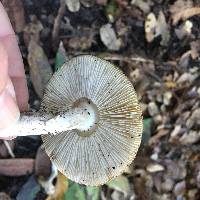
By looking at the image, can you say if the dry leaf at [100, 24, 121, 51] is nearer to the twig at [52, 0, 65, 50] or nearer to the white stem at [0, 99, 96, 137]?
the twig at [52, 0, 65, 50]

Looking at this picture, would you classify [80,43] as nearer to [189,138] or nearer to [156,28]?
[156,28]

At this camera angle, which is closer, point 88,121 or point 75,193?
point 88,121

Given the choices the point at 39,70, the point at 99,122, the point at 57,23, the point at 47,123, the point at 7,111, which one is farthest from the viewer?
the point at 57,23

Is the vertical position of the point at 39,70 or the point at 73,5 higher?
the point at 73,5

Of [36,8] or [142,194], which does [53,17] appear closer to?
[36,8]

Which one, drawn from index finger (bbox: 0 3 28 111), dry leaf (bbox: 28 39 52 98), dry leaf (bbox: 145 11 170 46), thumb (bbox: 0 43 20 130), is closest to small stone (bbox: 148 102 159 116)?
dry leaf (bbox: 145 11 170 46)

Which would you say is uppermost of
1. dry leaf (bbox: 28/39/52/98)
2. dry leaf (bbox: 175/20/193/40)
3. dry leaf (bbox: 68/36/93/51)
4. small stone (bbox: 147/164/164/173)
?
dry leaf (bbox: 175/20/193/40)

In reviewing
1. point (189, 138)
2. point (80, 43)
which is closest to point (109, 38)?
point (80, 43)
